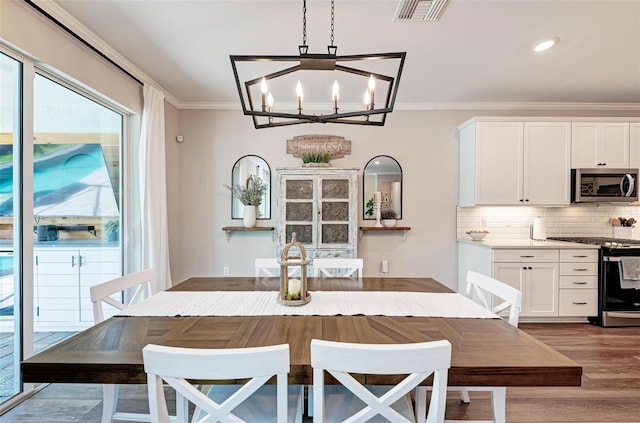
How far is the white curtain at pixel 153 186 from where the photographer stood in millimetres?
3158

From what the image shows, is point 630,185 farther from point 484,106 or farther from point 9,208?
point 9,208

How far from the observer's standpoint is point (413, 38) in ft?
8.11

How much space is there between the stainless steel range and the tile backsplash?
0.60m

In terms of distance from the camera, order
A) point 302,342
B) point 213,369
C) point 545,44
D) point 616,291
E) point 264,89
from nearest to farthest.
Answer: point 213,369
point 302,342
point 264,89
point 545,44
point 616,291

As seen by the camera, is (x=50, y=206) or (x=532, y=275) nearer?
(x=50, y=206)

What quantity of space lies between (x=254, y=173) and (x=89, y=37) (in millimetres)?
2038

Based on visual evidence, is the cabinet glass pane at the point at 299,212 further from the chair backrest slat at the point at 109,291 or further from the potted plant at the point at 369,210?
the chair backrest slat at the point at 109,291

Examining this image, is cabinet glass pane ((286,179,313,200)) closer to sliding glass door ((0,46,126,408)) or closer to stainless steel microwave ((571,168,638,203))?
sliding glass door ((0,46,126,408))

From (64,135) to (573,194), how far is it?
512cm

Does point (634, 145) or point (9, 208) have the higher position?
point (634, 145)

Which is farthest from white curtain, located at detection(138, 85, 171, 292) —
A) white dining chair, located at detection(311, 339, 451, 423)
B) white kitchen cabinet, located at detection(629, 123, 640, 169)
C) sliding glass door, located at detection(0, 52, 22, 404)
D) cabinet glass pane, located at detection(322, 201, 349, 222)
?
white kitchen cabinet, located at detection(629, 123, 640, 169)

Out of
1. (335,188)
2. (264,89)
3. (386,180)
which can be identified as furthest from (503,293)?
(386,180)

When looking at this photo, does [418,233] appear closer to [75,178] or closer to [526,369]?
[526,369]

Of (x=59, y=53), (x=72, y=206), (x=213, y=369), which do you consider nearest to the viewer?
(x=213, y=369)
